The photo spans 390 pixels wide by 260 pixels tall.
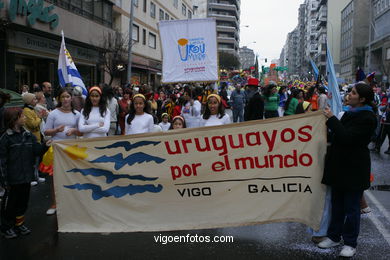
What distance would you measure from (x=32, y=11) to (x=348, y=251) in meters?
16.6

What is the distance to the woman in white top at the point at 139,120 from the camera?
17.9 ft

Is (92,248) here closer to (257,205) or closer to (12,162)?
(12,162)

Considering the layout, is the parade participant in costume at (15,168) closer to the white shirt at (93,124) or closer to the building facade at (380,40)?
the white shirt at (93,124)

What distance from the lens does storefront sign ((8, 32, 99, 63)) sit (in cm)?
1725

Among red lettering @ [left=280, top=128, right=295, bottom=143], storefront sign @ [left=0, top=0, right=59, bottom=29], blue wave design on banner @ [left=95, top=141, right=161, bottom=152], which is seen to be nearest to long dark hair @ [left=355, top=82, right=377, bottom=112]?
red lettering @ [left=280, top=128, right=295, bottom=143]

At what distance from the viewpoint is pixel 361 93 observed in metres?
4.14

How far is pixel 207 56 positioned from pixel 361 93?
550 cm

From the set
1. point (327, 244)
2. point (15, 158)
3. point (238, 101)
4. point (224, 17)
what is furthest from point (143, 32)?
point (224, 17)

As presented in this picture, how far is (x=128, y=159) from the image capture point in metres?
4.55

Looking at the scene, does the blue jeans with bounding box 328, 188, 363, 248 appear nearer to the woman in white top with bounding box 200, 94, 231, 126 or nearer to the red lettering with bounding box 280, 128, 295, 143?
the red lettering with bounding box 280, 128, 295, 143

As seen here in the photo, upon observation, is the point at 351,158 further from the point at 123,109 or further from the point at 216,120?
the point at 123,109

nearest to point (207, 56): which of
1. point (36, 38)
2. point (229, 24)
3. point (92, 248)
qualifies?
point (92, 248)

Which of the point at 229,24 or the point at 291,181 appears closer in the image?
the point at 291,181

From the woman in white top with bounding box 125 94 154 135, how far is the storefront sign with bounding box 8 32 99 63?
44.1 feet
